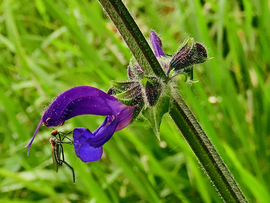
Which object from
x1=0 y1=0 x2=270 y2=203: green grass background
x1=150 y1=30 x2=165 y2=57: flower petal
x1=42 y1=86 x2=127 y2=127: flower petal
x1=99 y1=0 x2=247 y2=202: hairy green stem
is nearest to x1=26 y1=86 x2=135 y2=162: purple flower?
x1=42 y1=86 x2=127 y2=127: flower petal

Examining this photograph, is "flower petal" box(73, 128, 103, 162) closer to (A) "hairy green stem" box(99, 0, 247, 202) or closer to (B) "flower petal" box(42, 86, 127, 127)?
(B) "flower petal" box(42, 86, 127, 127)

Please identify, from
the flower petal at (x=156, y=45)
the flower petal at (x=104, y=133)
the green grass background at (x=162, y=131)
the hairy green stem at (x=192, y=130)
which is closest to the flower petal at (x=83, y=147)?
the flower petal at (x=104, y=133)

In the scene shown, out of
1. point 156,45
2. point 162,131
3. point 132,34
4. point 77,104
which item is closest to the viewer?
point 132,34

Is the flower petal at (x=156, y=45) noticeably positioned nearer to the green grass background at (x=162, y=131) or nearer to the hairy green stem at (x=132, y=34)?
the hairy green stem at (x=132, y=34)

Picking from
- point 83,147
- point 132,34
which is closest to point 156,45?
point 132,34

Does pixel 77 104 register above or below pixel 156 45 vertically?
below

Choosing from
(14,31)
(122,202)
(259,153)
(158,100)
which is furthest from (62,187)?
(158,100)

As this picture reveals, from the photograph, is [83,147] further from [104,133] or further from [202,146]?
[202,146]

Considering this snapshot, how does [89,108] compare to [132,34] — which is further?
[89,108]
